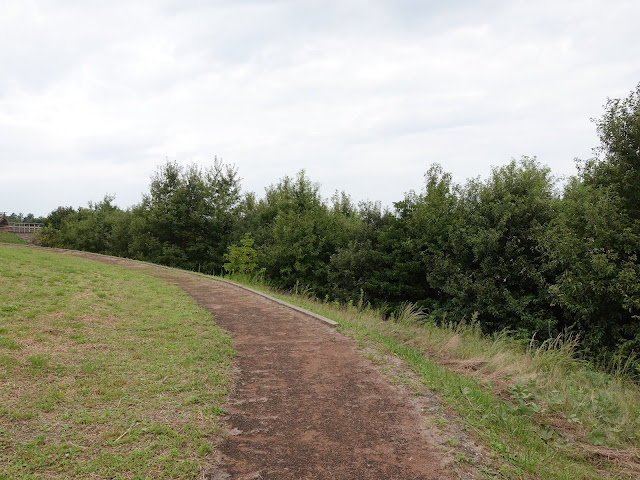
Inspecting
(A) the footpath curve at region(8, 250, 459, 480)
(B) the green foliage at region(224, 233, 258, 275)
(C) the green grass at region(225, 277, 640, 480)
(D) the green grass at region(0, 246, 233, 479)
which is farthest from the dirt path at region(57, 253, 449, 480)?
(B) the green foliage at region(224, 233, 258, 275)

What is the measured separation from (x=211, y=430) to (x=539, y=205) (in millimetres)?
14031

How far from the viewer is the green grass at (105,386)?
343cm

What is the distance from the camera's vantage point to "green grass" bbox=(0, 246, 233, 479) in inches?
135

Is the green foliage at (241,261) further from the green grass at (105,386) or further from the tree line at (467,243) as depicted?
the green grass at (105,386)

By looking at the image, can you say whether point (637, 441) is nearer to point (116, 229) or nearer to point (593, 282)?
point (593, 282)

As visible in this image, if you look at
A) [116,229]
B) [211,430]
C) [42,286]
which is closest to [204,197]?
[116,229]


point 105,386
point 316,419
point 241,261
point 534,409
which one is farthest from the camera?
point 241,261

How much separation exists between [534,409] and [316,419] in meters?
2.56

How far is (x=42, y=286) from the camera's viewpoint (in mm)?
9836

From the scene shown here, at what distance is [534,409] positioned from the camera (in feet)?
15.0

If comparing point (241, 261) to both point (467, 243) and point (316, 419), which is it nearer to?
point (467, 243)

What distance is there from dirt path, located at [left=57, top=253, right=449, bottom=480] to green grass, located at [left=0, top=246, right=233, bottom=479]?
33cm

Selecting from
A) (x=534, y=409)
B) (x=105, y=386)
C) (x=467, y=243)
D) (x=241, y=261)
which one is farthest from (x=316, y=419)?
(x=241, y=261)

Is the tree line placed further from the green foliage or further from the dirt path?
the dirt path
